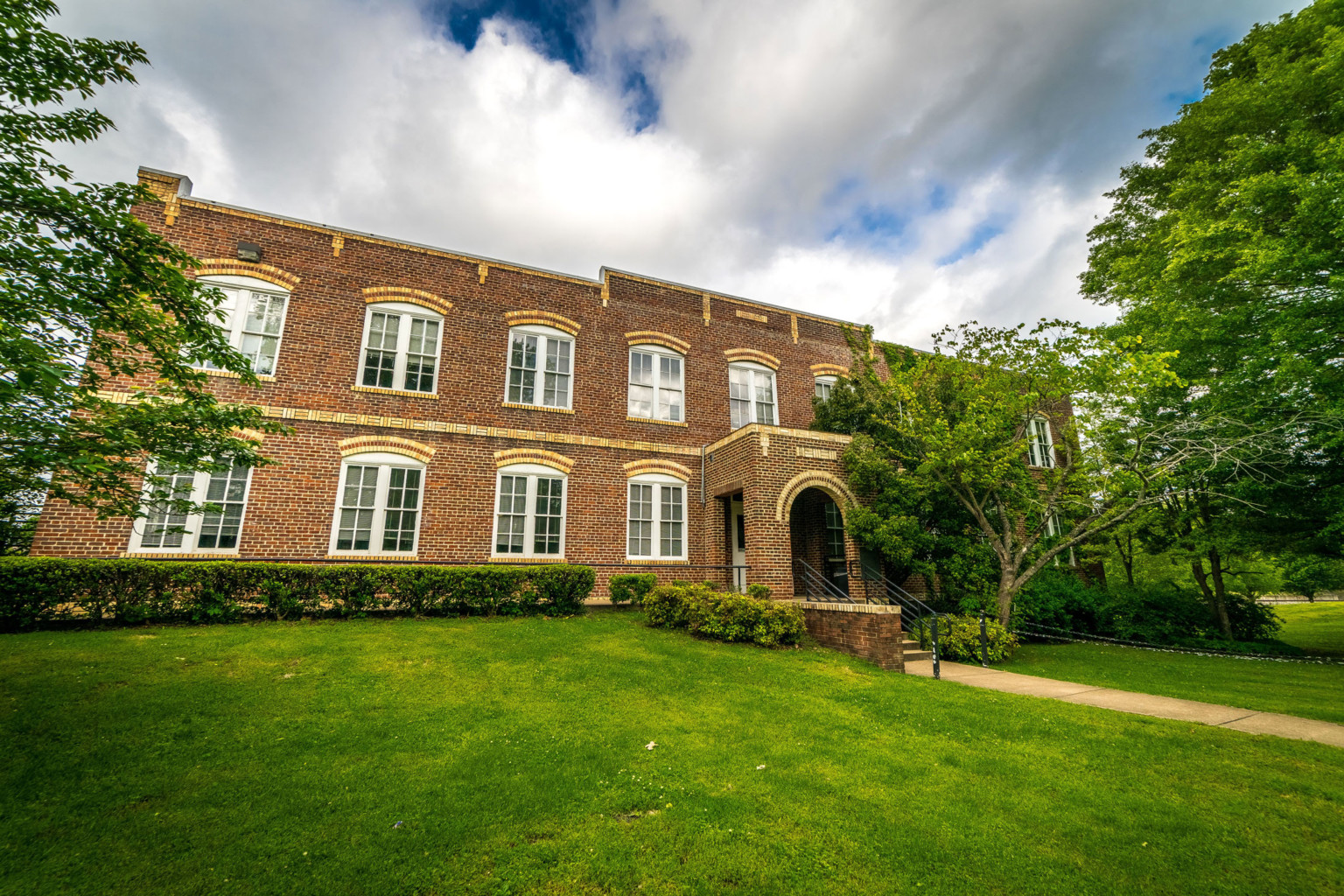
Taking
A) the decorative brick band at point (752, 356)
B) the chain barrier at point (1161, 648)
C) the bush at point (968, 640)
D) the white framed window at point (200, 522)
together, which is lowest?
the chain barrier at point (1161, 648)

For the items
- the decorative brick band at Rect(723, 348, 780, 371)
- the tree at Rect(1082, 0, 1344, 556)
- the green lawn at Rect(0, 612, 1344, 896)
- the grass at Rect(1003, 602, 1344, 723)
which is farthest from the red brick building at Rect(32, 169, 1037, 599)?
the tree at Rect(1082, 0, 1344, 556)

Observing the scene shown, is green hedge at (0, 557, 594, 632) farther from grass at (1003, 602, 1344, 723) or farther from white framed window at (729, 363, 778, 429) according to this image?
grass at (1003, 602, 1344, 723)

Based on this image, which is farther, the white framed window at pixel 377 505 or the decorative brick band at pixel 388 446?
the decorative brick band at pixel 388 446

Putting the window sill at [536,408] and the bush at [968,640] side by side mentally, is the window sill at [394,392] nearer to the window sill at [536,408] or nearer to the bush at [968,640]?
the window sill at [536,408]

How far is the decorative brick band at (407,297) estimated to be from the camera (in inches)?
514

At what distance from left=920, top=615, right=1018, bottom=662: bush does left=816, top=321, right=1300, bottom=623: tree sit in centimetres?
128

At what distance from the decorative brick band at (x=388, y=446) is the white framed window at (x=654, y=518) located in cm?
502

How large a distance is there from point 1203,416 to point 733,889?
15.3 meters

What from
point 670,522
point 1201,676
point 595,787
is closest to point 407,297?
point 670,522

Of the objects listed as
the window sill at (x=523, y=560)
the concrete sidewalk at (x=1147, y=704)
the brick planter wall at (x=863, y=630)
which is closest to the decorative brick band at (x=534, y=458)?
the window sill at (x=523, y=560)

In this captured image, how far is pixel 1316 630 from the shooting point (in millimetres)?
24312

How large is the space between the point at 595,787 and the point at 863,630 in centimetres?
658

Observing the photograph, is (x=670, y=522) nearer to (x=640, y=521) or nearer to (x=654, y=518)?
(x=654, y=518)

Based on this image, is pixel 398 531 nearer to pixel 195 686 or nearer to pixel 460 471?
pixel 460 471
